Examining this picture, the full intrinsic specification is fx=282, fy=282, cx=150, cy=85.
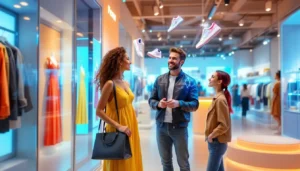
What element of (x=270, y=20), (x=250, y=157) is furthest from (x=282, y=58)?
(x=250, y=157)

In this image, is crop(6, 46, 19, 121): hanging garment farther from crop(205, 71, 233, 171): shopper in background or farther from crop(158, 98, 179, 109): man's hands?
crop(205, 71, 233, 171): shopper in background

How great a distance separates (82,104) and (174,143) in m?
2.89

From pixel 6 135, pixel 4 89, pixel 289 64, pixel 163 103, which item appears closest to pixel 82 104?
pixel 6 135

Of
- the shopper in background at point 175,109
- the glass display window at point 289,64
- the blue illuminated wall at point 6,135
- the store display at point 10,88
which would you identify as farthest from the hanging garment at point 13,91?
the glass display window at point 289,64

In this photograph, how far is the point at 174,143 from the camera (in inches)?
110

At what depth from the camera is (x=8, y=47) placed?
114 inches

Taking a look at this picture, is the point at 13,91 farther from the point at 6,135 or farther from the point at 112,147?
the point at 112,147

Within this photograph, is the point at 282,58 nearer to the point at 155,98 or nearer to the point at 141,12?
the point at 141,12

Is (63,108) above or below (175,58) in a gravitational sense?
below

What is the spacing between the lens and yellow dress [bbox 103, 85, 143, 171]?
2297 mm

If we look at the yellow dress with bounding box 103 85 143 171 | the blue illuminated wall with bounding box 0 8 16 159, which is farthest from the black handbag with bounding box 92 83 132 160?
the blue illuminated wall with bounding box 0 8 16 159

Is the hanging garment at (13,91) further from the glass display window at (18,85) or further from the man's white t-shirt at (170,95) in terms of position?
the man's white t-shirt at (170,95)

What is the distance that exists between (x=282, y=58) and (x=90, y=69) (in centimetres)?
570

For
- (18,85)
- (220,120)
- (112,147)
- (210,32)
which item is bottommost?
(112,147)
